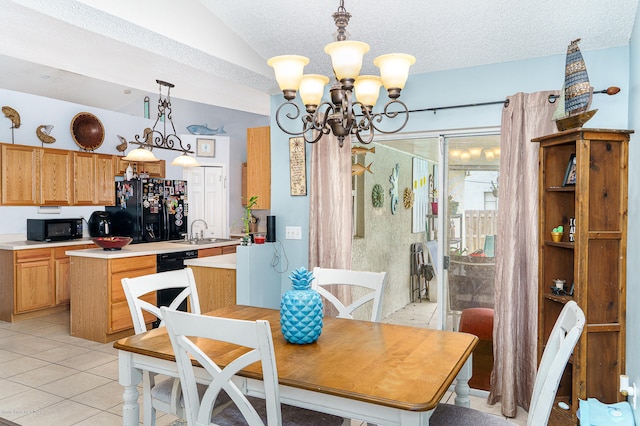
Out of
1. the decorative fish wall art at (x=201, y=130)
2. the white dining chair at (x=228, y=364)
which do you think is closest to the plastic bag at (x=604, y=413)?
the white dining chair at (x=228, y=364)

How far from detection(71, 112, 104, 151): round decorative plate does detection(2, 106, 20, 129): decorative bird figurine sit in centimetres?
76

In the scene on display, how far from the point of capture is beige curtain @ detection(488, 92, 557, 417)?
300 centimetres

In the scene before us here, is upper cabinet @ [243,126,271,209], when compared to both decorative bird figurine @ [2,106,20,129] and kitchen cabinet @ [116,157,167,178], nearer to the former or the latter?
kitchen cabinet @ [116,157,167,178]

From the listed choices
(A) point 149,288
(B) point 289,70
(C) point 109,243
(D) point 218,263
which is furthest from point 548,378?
(C) point 109,243

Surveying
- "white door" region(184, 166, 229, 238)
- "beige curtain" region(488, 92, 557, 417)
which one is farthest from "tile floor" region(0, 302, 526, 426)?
"white door" region(184, 166, 229, 238)

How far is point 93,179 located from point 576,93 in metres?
6.21

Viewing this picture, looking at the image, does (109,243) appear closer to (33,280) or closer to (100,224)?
(33,280)

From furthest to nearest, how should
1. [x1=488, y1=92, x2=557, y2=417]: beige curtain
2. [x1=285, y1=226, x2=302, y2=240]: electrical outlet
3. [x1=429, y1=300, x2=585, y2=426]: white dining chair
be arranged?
[x1=285, y1=226, x2=302, y2=240]: electrical outlet < [x1=488, y1=92, x2=557, y2=417]: beige curtain < [x1=429, y1=300, x2=585, y2=426]: white dining chair

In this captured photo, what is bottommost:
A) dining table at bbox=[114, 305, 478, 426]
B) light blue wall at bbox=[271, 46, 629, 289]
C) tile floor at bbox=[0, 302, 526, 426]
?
tile floor at bbox=[0, 302, 526, 426]

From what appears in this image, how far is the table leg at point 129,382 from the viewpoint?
79.0 inches

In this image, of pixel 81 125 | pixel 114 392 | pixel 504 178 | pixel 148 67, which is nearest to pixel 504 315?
pixel 504 178

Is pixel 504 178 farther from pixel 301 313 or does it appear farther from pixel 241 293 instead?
pixel 241 293

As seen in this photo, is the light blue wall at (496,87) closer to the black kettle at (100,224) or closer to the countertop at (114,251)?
the countertop at (114,251)

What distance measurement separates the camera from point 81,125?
666 centimetres
